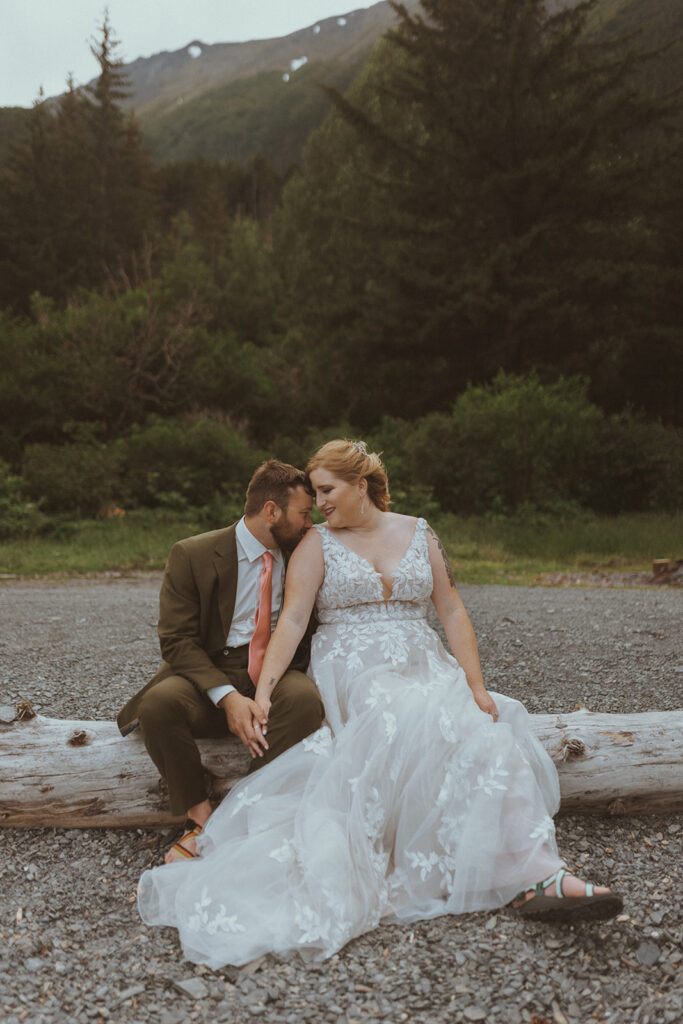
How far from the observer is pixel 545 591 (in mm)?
9727

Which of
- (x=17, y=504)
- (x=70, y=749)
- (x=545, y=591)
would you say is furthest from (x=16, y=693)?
(x=17, y=504)

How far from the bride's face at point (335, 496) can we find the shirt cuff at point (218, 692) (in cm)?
84

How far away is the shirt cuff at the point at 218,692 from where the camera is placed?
3477mm

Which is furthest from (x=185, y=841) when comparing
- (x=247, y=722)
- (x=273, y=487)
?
(x=273, y=487)

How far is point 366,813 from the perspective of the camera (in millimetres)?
3180

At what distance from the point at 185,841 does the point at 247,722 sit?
53cm

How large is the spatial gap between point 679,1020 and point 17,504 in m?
13.3

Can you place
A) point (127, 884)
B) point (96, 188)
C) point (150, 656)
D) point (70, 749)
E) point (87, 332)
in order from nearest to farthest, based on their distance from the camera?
point (127, 884) < point (70, 749) < point (150, 656) < point (87, 332) < point (96, 188)

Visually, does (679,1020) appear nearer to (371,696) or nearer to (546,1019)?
(546,1019)

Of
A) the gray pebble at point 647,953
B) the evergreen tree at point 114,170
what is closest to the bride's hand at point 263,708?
the gray pebble at point 647,953

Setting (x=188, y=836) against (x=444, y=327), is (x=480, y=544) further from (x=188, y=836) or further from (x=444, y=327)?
(x=444, y=327)

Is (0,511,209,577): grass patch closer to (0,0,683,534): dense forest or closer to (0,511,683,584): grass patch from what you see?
(0,511,683,584): grass patch

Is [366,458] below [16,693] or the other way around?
the other way around

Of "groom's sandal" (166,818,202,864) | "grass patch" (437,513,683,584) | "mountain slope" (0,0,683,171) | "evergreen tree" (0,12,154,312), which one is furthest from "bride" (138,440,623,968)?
"mountain slope" (0,0,683,171)
